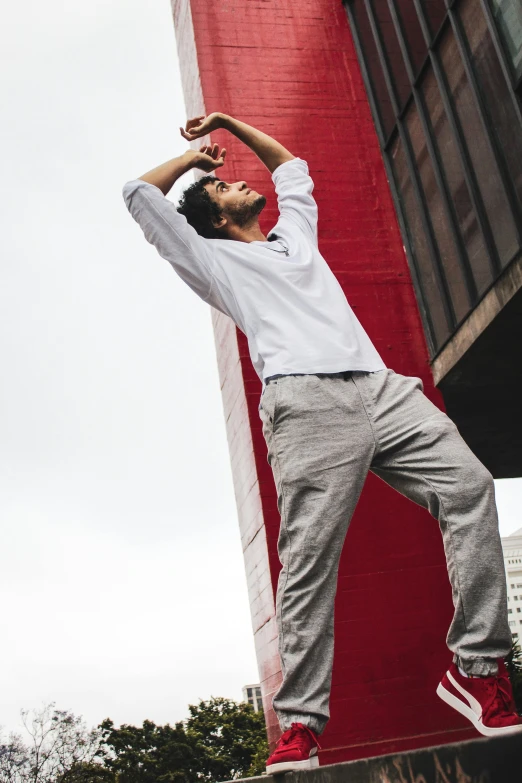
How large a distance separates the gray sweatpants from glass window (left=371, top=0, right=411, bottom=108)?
3.68m

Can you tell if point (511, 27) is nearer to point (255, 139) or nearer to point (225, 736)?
point (255, 139)

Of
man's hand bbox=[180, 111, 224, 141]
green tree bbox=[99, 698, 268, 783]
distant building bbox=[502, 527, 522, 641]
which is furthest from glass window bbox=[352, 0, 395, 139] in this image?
distant building bbox=[502, 527, 522, 641]

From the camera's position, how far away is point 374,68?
5.90 meters

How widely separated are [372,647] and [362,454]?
5.88 ft

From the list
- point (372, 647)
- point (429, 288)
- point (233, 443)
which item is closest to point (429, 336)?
point (429, 288)

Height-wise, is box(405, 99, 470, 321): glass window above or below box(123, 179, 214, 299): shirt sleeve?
above

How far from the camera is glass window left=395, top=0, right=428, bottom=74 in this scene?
561 cm

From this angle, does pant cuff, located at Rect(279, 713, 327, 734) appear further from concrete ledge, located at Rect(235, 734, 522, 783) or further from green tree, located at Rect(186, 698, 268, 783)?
green tree, located at Rect(186, 698, 268, 783)

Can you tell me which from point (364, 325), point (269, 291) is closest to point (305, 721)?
point (269, 291)

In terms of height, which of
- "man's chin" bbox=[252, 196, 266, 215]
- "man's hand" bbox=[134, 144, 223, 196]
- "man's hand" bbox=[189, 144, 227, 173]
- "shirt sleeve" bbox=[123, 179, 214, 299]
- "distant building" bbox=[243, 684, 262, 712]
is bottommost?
"distant building" bbox=[243, 684, 262, 712]

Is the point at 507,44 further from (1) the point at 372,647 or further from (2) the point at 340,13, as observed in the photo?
(1) the point at 372,647

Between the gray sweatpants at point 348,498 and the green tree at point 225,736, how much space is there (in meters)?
38.0

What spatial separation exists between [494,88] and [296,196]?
2.11 m

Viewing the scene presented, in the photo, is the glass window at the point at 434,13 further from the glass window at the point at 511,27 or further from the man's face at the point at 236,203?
the man's face at the point at 236,203
